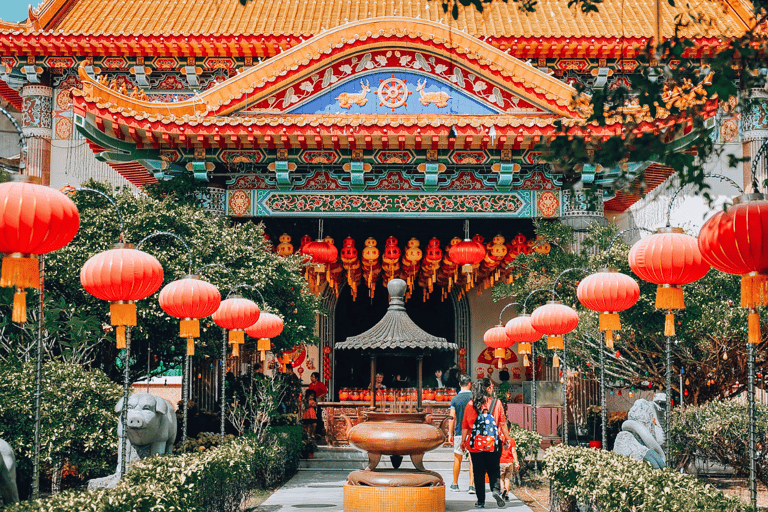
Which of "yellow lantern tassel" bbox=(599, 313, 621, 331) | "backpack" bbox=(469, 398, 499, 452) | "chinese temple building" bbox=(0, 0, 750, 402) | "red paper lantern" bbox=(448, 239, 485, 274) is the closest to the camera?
"yellow lantern tassel" bbox=(599, 313, 621, 331)

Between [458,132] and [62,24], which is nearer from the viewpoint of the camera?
[458,132]

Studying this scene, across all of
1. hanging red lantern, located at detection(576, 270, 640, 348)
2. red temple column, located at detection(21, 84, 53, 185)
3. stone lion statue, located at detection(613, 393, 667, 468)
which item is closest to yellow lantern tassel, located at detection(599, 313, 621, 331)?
hanging red lantern, located at detection(576, 270, 640, 348)

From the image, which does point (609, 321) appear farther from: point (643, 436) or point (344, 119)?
point (344, 119)

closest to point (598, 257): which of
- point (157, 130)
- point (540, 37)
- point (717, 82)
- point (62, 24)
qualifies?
point (540, 37)

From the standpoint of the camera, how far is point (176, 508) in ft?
23.1

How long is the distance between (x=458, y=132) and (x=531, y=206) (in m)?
2.12

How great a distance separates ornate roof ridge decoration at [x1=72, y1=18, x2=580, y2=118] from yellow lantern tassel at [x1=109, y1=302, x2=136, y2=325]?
621cm

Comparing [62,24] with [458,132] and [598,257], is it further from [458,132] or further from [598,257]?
[598,257]

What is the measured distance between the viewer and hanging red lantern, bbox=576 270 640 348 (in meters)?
9.46

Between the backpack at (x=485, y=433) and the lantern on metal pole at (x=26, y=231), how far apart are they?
5308mm

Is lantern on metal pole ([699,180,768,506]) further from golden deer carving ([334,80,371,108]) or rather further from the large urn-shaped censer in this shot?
golden deer carving ([334,80,371,108])

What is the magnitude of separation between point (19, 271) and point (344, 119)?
8262 millimetres

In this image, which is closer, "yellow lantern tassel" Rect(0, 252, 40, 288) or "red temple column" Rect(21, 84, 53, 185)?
"yellow lantern tassel" Rect(0, 252, 40, 288)

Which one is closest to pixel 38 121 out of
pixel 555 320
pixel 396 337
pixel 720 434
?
pixel 396 337
